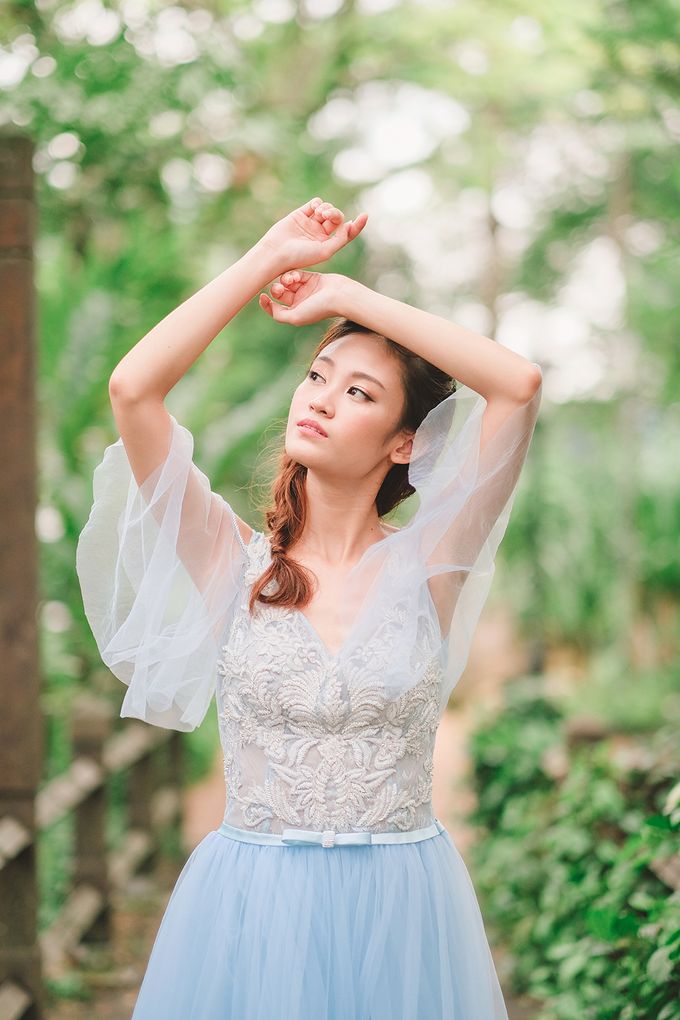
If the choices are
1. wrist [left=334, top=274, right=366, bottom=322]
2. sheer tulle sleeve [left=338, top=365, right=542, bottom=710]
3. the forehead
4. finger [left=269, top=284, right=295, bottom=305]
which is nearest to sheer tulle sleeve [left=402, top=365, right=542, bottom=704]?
sheer tulle sleeve [left=338, top=365, right=542, bottom=710]

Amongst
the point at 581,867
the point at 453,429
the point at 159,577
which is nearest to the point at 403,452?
the point at 453,429

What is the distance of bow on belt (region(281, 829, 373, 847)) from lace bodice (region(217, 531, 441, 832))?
0.02 metres

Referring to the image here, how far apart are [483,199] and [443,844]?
1431 cm

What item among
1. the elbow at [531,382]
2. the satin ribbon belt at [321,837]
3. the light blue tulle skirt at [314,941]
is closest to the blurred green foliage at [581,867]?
the light blue tulle skirt at [314,941]

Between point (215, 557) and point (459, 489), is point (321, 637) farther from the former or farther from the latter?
point (459, 489)

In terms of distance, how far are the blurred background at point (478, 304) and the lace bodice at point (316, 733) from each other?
2.35ft

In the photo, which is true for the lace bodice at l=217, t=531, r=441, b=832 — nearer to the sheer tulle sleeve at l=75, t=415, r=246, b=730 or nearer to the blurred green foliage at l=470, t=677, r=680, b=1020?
the sheer tulle sleeve at l=75, t=415, r=246, b=730

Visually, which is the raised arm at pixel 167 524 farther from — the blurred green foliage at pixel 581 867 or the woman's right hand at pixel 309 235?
the blurred green foliage at pixel 581 867

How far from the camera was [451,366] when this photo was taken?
2398mm

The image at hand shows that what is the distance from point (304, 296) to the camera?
251 cm

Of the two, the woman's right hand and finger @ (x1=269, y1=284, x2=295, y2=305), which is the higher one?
the woman's right hand

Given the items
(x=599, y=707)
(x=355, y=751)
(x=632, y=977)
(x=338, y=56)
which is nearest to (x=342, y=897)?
(x=355, y=751)

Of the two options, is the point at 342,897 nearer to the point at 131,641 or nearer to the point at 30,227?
Result: the point at 131,641

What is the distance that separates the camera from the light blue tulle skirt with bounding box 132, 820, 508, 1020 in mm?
2281
